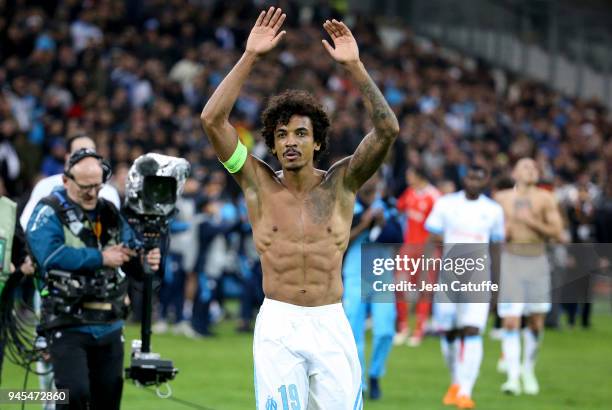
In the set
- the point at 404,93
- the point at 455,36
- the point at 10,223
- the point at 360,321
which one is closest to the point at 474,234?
→ the point at 360,321

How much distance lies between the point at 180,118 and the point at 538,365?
1031cm

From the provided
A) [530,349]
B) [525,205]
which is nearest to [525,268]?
[525,205]

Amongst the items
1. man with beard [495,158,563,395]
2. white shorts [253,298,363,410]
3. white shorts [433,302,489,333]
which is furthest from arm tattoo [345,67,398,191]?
man with beard [495,158,563,395]

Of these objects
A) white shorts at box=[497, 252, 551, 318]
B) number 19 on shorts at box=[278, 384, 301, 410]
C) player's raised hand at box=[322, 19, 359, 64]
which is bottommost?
number 19 on shorts at box=[278, 384, 301, 410]

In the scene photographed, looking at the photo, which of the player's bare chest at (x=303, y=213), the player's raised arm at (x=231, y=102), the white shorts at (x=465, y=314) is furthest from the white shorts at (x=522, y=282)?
the player's raised arm at (x=231, y=102)

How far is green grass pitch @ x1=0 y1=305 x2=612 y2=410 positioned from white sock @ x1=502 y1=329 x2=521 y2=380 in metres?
0.31

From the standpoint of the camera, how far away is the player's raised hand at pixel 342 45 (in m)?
7.55

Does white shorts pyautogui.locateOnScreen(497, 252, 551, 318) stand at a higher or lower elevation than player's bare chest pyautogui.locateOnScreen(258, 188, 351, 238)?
lower

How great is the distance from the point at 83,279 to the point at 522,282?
7434mm

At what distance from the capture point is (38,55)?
23.2m

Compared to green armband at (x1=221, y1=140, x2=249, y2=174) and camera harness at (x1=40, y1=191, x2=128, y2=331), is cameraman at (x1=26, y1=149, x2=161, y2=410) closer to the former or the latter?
camera harness at (x1=40, y1=191, x2=128, y2=331)

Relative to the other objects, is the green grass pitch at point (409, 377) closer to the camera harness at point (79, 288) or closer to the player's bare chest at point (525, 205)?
the player's bare chest at point (525, 205)

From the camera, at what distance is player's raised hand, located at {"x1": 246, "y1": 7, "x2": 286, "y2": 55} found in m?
7.59

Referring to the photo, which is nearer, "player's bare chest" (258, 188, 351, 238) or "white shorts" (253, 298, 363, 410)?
"white shorts" (253, 298, 363, 410)
